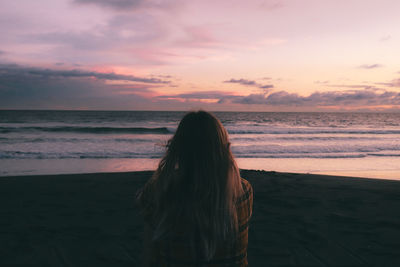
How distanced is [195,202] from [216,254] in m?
0.34

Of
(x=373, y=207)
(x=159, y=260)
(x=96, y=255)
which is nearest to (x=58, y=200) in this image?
(x=96, y=255)

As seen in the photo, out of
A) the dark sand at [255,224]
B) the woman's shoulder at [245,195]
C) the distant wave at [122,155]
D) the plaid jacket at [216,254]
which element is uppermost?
the woman's shoulder at [245,195]

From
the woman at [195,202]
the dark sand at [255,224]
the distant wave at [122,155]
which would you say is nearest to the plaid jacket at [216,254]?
the woman at [195,202]

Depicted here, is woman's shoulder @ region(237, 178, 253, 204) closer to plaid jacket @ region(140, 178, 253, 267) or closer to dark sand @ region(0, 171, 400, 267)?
plaid jacket @ region(140, 178, 253, 267)

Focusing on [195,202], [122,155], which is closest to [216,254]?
[195,202]

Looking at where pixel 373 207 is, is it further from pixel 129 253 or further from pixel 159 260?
pixel 159 260

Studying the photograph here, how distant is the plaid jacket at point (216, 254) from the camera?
5.05 ft

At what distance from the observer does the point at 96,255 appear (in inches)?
159

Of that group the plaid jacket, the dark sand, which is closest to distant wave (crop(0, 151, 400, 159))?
the dark sand

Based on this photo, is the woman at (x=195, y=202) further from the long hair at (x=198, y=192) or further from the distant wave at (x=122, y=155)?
the distant wave at (x=122, y=155)

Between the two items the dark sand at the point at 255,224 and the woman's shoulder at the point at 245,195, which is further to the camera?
the dark sand at the point at 255,224

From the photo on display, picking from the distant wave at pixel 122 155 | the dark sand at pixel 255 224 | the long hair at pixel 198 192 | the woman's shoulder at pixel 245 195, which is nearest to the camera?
the long hair at pixel 198 192

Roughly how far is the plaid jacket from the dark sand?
242 centimetres

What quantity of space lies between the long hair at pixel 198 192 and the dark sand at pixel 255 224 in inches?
104
